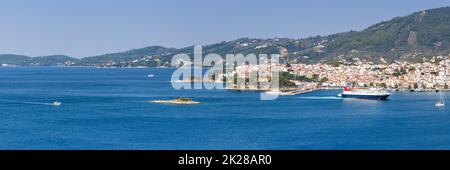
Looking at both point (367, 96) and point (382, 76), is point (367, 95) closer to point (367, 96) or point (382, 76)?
point (367, 96)

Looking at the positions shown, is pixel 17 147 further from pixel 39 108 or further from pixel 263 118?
pixel 39 108

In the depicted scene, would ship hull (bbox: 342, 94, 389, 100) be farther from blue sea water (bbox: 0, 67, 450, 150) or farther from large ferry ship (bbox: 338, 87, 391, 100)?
blue sea water (bbox: 0, 67, 450, 150)

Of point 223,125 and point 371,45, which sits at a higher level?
point 371,45

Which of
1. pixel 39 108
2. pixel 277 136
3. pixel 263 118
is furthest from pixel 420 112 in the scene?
pixel 39 108

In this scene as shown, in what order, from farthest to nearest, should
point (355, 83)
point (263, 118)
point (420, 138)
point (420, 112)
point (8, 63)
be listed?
point (8, 63) → point (355, 83) → point (420, 112) → point (263, 118) → point (420, 138)

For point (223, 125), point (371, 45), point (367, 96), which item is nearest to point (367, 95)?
point (367, 96)

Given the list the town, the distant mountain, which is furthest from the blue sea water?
the distant mountain
